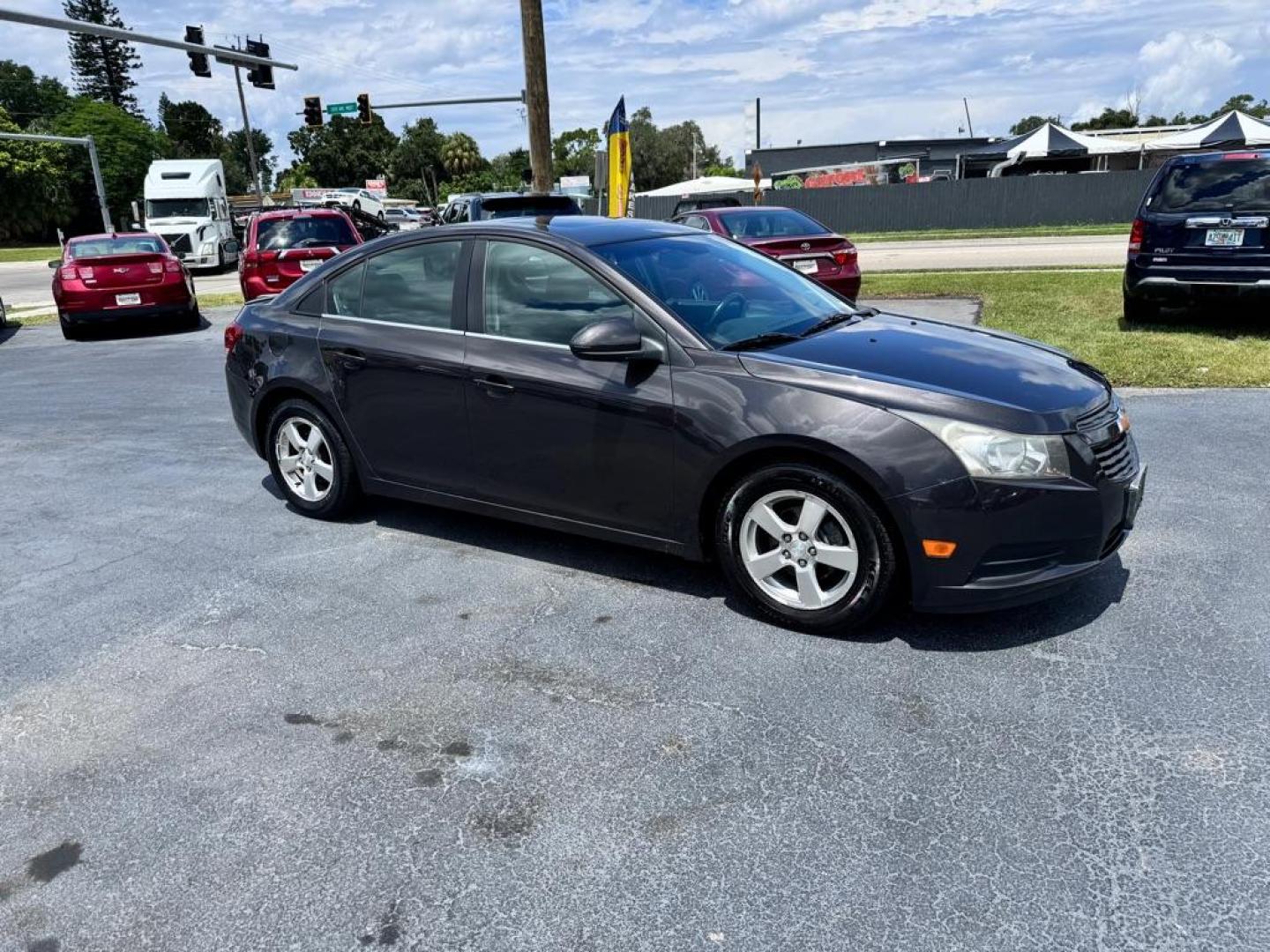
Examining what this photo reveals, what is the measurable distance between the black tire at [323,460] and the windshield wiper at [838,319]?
2507 mm

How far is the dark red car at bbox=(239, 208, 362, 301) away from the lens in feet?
45.6

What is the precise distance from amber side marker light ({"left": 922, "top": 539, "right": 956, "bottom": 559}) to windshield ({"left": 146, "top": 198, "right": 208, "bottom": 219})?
2906 cm

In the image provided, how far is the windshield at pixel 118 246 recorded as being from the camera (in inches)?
563

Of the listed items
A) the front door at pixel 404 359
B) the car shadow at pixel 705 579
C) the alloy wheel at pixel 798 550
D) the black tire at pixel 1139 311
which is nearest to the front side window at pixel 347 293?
the front door at pixel 404 359

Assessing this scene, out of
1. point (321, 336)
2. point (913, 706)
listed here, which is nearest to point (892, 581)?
point (913, 706)

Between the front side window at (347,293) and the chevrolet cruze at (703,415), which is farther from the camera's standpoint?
the front side window at (347,293)

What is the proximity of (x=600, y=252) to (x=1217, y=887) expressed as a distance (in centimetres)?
320

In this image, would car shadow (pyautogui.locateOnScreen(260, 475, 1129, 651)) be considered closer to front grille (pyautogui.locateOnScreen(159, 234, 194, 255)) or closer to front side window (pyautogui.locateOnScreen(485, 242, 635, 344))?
front side window (pyautogui.locateOnScreen(485, 242, 635, 344))

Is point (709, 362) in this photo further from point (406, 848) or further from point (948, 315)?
point (948, 315)

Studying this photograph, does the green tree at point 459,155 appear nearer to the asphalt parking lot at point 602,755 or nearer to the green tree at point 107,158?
the green tree at point 107,158

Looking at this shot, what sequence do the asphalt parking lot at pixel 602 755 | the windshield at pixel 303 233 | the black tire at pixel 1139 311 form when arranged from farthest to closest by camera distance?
the windshield at pixel 303 233 → the black tire at pixel 1139 311 → the asphalt parking lot at pixel 602 755

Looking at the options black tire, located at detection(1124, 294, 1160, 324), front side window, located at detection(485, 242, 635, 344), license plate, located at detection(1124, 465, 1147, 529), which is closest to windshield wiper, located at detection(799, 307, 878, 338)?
front side window, located at detection(485, 242, 635, 344)

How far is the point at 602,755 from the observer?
303 cm

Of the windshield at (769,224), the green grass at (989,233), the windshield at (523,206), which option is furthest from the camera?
the green grass at (989,233)
